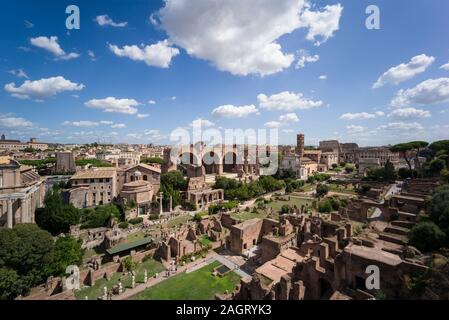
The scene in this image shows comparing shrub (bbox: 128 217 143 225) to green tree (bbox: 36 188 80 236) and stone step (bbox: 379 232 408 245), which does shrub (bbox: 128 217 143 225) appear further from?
stone step (bbox: 379 232 408 245)

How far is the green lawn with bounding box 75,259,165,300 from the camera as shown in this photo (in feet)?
54.1

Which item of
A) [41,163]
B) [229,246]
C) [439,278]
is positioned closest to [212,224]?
[229,246]

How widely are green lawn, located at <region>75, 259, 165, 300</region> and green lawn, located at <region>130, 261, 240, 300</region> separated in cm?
205

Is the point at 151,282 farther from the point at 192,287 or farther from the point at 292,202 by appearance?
the point at 292,202

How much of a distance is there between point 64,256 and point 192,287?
35.8 feet

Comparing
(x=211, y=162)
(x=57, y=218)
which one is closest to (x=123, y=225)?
(x=57, y=218)

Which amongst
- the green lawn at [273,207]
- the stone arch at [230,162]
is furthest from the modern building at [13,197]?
the stone arch at [230,162]

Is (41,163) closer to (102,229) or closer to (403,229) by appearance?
(102,229)

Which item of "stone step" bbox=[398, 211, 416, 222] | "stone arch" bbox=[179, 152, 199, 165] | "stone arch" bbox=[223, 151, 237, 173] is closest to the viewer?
"stone step" bbox=[398, 211, 416, 222]

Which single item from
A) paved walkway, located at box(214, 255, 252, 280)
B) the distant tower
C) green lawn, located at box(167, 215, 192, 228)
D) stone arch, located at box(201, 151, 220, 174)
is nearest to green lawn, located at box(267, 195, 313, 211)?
green lawn, located at box(167, 215, 192, 228)

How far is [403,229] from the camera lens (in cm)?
2014

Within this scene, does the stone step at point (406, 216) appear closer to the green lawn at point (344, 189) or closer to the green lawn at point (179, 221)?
the green lawn at point (344, 189)

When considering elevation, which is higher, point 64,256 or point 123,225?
point 64,256

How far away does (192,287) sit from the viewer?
16875 mm
